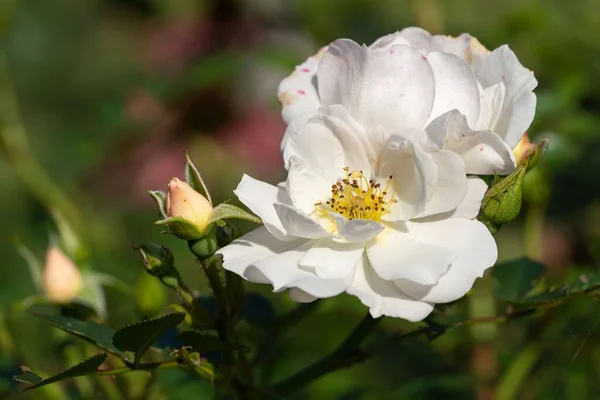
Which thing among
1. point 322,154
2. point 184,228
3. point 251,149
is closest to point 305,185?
point 322,154

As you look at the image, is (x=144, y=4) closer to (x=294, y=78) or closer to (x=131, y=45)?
(x=131, y=45)

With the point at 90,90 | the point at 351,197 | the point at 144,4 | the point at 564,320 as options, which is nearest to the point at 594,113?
the point at 564,320

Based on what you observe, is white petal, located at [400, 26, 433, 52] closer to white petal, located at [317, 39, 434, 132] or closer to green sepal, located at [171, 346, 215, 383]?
white petal, located at [317, 39, 434, 132]

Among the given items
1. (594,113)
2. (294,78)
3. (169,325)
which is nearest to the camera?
(169,325)

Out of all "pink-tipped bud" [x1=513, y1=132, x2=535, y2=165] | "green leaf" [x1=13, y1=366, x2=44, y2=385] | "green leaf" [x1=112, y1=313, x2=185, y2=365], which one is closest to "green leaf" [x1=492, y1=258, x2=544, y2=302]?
"pink-tipped bud" [x1=513, y1=132, x2=535, y2=165]

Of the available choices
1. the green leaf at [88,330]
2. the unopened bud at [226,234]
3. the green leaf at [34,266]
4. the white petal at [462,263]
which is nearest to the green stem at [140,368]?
the green leaf at [88,330]
